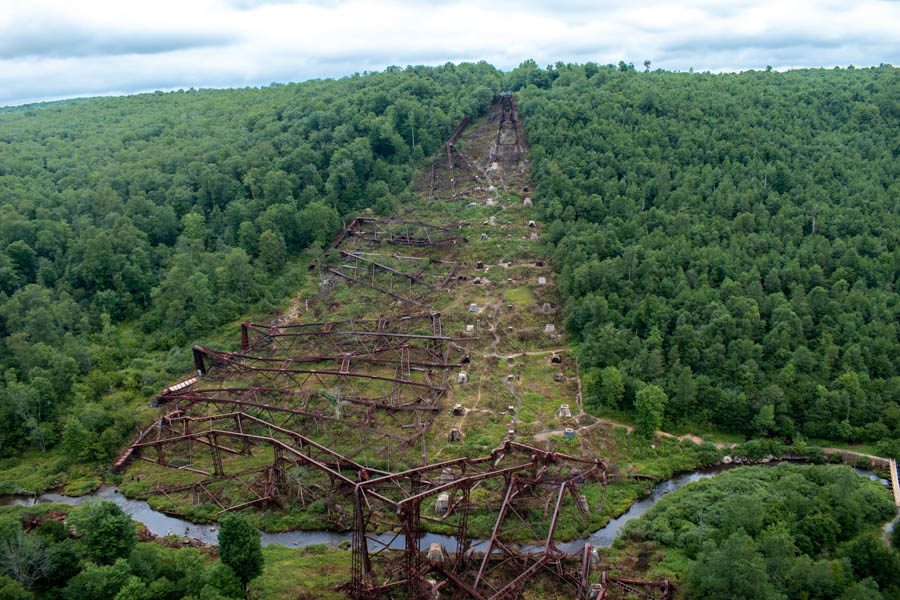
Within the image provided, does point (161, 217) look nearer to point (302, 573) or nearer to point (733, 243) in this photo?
point (302, 573)

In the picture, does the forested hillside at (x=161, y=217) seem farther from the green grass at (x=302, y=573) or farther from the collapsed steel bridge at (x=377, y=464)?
the green grass at (x=302, y=573)

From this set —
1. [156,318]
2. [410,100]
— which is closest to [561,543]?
[156,318]

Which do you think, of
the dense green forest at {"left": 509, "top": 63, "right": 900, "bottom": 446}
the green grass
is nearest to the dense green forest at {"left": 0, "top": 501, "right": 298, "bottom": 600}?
the green grass

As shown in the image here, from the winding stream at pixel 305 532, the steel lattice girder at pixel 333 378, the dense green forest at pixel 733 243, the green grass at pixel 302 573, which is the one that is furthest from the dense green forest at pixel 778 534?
the steel lattice girder at pixel 333 378

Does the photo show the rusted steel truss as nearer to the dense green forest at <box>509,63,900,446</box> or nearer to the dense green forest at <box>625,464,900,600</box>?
the dense green forest at <box>625,464,900,600</box>

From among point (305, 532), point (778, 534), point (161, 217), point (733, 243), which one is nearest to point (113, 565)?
point (305, 532)

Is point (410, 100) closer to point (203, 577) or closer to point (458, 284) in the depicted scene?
point (458, 284)

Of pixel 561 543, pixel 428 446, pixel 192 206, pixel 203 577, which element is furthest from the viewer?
pixel 192 206
